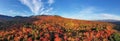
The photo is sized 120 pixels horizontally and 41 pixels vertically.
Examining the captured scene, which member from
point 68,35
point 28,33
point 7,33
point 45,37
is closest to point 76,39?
point 68,35

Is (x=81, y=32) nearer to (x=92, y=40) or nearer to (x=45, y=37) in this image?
(x=92, y=40)

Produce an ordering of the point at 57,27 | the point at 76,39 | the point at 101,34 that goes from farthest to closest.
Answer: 1. the point at 57,27
2. the point at 101,34
3. the point at 76,39

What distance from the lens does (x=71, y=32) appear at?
21.2 m

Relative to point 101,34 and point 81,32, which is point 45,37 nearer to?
point 81,32

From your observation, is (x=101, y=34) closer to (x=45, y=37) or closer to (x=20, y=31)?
(x=45, y=37)

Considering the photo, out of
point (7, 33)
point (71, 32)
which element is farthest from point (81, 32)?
point (7, 33)

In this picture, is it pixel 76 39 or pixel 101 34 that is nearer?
pixel 76 39

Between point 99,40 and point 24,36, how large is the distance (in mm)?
5615

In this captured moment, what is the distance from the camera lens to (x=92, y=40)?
2034 cm

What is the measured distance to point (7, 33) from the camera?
70.5 feet

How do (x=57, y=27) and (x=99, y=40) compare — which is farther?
(x=57, y=27)

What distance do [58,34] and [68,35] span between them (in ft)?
2.48

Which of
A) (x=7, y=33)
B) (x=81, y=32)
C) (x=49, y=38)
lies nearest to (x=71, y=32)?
(x=81, y=32)

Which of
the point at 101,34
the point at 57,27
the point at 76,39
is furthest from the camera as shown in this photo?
the point at 57,27
